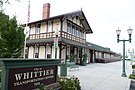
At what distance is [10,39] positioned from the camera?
44.2 feet

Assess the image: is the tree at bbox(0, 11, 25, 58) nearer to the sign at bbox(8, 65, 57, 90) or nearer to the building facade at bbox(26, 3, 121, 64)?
the building facade at bbox(26, 3, 121, 64)

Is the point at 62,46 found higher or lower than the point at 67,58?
higher

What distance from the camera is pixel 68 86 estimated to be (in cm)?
636

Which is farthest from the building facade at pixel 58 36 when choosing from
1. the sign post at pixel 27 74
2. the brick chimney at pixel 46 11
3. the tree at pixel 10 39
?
the sign post at pixel 27 74

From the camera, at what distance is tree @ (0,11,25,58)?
1312 cm

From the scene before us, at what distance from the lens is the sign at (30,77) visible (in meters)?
3.96

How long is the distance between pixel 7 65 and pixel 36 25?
21.5 m

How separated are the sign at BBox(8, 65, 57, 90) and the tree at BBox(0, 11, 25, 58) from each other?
319 inches

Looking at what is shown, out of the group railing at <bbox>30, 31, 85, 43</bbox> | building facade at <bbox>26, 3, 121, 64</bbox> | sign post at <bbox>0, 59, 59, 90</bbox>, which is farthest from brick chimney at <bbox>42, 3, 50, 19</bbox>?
sign post at <bbox>0, 59, 59, 90</bbox>

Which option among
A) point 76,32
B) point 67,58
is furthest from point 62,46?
point 76,32

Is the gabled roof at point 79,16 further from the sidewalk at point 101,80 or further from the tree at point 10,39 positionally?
the sidewalk at point 101,80

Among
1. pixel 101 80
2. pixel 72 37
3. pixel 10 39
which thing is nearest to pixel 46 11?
pixel 72 37

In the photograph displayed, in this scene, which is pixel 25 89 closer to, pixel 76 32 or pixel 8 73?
pixel 8 73

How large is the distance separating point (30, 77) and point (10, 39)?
31.8 ft
